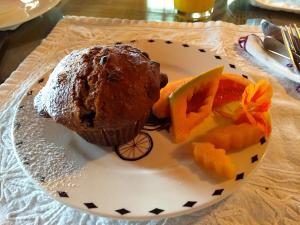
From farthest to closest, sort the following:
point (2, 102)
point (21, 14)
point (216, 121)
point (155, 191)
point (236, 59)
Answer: point (21, 14) < point (236, 59) < point (2, 102) < point (216, 121) < point (155, 191)

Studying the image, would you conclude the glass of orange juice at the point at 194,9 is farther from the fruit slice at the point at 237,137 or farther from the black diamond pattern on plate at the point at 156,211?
the black diamond pattern on plate at the point at 156,211

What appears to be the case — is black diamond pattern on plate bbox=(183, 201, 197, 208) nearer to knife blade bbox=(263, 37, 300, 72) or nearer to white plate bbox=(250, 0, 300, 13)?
knife blade bbox=(263, 37, 300, 72)

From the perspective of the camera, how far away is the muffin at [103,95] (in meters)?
0.66

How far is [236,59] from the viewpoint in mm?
1007

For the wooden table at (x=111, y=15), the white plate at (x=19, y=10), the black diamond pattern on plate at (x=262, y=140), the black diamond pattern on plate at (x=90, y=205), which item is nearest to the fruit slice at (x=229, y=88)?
the black diamond pattern on plate at (x=262, y=140)

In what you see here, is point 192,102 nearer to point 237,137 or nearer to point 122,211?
point 237,137

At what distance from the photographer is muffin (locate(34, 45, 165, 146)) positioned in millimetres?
655

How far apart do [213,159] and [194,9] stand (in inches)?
28.3

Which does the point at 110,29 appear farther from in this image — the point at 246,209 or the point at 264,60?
the point at 246,209

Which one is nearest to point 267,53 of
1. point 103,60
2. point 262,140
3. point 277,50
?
point 277,50

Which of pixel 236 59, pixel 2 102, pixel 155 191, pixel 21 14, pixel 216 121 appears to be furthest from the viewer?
pixel 21 14

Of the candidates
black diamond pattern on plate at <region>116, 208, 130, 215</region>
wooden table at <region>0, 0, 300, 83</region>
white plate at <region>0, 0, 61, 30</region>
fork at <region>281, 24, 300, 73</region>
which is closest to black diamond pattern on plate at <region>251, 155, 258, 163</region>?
black diamond pattern on plate at <region>116, 208, 130, 215</region>

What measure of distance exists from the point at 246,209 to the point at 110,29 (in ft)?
2.50

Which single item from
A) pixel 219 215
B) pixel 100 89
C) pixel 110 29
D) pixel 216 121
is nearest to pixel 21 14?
pixel 110 29
